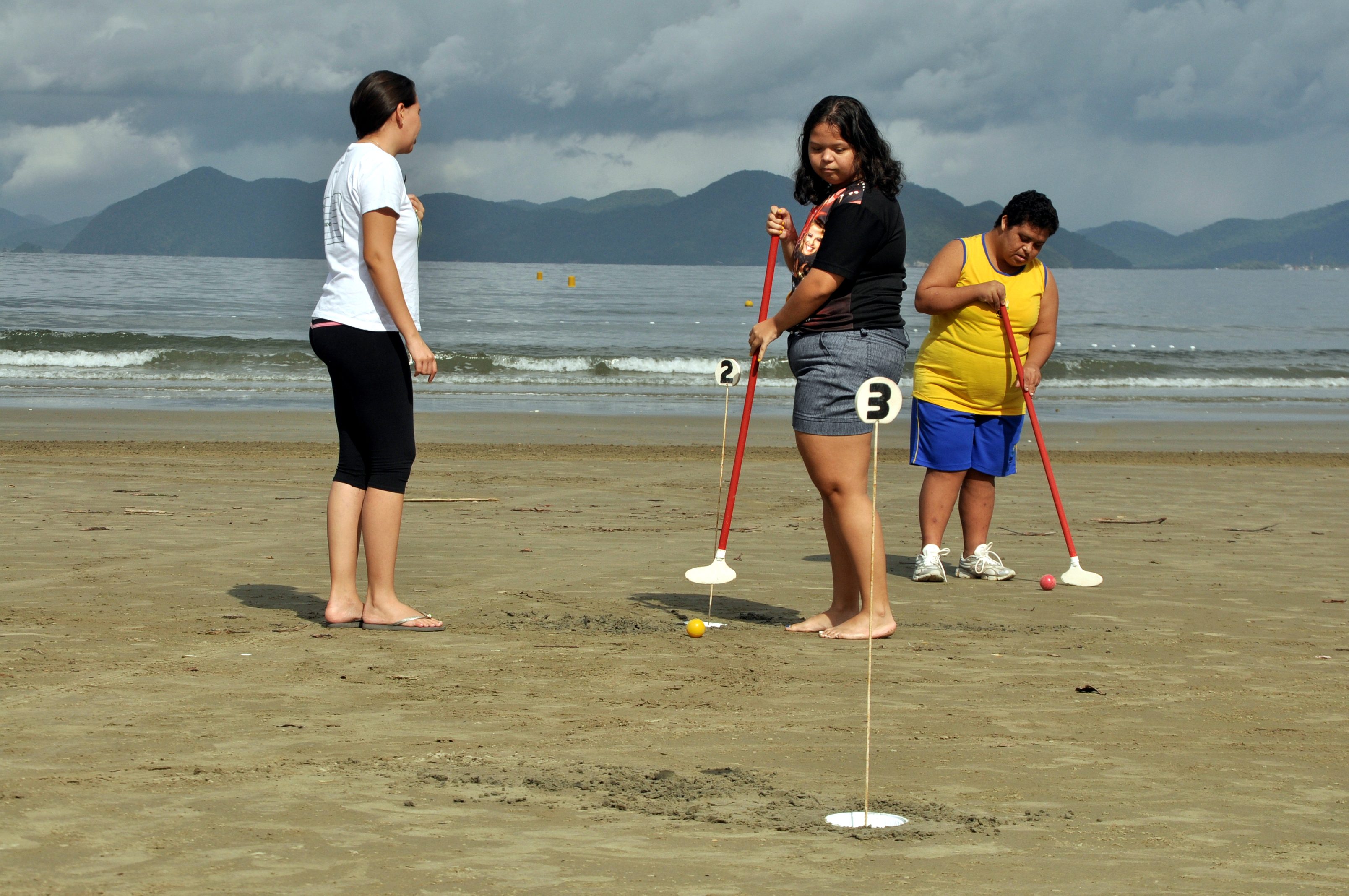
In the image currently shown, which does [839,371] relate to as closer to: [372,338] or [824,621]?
[824,621]

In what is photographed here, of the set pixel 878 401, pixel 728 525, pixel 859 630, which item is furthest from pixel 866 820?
pixel 728 525

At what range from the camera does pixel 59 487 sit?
8.52 meters

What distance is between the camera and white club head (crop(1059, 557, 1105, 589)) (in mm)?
5715

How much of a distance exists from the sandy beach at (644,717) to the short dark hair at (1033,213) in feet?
5.29

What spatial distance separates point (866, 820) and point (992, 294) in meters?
3.39

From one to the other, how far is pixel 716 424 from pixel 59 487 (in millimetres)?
8524

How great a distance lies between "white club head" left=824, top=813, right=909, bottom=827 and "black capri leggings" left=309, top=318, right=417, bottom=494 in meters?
2.13

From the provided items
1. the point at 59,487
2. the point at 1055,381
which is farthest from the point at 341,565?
the point at 1055,381

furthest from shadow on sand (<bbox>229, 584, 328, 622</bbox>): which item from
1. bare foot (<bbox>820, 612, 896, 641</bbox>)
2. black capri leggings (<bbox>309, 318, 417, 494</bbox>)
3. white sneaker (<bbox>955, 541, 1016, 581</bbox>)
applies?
white sneaker (<bbox>955, 541, 1016, 581</bbox>)

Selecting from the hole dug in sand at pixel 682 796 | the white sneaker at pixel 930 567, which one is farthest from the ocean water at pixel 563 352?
the hole dug in sand at pixel 682 796

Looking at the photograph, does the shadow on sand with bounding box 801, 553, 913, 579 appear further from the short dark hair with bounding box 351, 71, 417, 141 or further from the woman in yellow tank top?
the short dark hair with bounding box 351, 71, 417, 141

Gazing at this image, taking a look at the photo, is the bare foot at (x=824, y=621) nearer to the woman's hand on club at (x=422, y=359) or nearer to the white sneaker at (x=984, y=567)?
the white sneaker at (x=984, y=567)

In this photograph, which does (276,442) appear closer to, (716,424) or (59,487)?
Result: (59,487)

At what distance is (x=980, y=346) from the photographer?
19.4 ft
